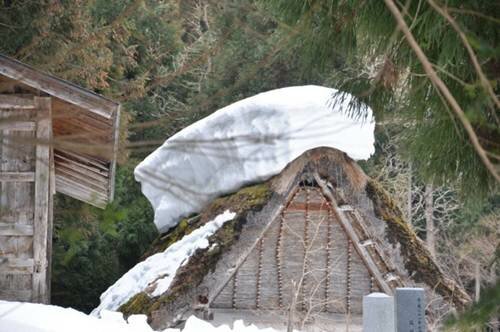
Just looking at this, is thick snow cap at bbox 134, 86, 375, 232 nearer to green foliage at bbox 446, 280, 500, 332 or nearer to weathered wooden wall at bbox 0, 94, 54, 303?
weathered wooden wall at bbox 0, 94, 54, 303

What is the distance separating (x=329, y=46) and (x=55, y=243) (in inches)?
471

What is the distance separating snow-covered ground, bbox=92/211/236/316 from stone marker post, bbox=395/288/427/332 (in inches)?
176

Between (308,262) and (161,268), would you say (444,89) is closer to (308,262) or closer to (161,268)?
(161,268)

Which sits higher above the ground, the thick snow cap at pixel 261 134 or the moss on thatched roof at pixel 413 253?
the thick snow cap at pixel 261 134

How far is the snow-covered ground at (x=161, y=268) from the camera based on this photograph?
10.9 m

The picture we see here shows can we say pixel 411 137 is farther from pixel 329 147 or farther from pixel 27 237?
pixel 329 147

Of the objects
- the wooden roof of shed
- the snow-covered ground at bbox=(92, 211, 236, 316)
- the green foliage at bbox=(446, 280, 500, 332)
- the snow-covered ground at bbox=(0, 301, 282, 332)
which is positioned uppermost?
the wooden roof of shed

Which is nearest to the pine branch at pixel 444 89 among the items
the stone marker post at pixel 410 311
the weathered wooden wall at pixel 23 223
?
the stone marker post at pixel 410 311

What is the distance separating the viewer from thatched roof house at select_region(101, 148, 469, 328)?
35.7 feet

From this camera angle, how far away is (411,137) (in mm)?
5156

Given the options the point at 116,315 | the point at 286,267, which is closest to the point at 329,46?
the point at 116,315

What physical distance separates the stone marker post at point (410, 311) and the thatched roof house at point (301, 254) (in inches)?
146

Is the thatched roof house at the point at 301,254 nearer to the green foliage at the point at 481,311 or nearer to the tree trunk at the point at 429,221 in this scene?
the tree trunk at the point at 429,221

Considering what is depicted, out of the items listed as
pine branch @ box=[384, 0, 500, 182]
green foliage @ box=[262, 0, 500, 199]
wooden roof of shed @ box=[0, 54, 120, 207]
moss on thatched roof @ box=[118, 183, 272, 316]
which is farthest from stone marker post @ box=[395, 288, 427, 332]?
moss on thatched roof @ box=[118, 183, 272, 316]
